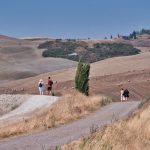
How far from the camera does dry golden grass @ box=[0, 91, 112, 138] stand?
2516 cm

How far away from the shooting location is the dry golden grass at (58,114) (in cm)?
2516

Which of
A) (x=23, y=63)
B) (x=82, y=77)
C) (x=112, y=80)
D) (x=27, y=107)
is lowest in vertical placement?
(x=112, y=80)

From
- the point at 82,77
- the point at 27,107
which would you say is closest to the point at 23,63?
the point at 82,77

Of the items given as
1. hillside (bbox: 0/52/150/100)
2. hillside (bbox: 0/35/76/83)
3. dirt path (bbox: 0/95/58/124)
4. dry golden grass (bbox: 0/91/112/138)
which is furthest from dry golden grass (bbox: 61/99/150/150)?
hillside (bbox: 0/35/76/83)

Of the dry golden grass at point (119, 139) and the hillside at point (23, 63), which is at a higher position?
the dry golden grass at point (119, 139)

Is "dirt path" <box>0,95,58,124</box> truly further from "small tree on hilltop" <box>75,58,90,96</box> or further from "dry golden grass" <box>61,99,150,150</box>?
"dry golden grass" <box>61,99,150,150</box>

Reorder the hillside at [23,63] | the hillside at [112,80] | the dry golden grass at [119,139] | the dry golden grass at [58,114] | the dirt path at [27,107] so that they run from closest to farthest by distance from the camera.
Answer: the dry golden grass at [119,139] → the dry golden grass at [58,114] → the dirt path at [27,107] → the hillside at [112,80] → the hillside at [23,63]

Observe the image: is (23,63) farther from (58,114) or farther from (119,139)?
(119,139)

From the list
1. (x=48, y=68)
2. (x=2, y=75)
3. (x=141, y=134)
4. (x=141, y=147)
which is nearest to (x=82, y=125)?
(x=141, y=134)

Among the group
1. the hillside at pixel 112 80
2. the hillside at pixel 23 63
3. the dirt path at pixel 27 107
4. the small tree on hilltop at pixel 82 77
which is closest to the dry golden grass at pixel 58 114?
the dirt path at pixel 27 107

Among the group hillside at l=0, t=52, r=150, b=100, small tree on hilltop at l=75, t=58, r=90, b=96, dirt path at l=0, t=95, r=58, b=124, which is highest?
small tree on hilltop at l=75, t=58, r=90, b=96

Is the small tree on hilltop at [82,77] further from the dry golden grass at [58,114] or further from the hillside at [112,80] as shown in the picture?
the dry golden grass at [58,114]

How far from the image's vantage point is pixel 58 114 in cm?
2978

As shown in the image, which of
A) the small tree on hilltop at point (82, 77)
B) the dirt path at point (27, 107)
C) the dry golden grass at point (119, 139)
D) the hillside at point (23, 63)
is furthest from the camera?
the hillside at point (23, 63)
